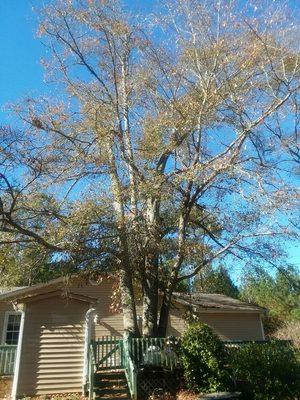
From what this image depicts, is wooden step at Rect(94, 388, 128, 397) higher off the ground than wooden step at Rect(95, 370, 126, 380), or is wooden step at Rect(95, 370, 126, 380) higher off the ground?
wooden step at Rect(95, 370, 126, 380)

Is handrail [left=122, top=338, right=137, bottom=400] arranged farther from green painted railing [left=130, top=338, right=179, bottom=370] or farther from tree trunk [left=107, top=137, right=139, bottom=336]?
tree trunk [left=107, top=137, right=139, bottom=336]

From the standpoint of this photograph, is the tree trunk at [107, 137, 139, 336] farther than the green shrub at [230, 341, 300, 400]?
Yes

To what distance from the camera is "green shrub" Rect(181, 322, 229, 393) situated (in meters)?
12.3

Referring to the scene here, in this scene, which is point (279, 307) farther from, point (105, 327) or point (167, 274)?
point (167, 274)

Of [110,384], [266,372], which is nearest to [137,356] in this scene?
[110,384]

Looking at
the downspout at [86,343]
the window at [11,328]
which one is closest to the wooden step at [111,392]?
the downspout at [86,343]

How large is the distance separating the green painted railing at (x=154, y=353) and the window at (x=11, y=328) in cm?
890

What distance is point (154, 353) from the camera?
13.6 m

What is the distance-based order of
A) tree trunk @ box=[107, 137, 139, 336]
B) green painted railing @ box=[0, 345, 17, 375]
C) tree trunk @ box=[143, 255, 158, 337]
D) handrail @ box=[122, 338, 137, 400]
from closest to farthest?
handrail @ box=[122, 338, 137, 400]
tree trunk @ box=[107, 137, 139, 336]
tree trunk @ box=[143, 255, 158, 337]
green painted railing @ box=[0, 345, 17, 375]

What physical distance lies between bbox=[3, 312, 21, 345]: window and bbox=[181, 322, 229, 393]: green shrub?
1059 cm

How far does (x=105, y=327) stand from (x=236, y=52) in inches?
578

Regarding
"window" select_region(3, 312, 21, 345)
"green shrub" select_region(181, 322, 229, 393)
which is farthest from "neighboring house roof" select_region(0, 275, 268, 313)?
"green shrub" select_region(181, 322, 229, 393)

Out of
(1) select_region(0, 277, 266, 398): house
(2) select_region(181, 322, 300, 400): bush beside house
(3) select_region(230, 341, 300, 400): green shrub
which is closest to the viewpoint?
(3) select_region(230, 341, 300, 400): green shrub

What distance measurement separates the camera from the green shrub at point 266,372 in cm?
1123
